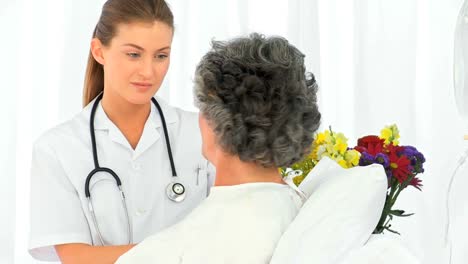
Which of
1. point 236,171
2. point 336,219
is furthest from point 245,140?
point 336,219

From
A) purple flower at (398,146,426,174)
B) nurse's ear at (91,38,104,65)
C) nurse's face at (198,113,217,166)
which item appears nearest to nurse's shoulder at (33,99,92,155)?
nurse's ear at (91,38,104,65)

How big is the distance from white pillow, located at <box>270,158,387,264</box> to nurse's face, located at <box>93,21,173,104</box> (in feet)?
1.56

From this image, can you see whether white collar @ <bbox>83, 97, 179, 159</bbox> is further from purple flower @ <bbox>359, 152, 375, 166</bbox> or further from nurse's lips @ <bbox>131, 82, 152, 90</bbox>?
purple flower @ <bbox>359, 152, 375, 166</bbox>

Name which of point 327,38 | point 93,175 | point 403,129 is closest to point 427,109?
point 403,129

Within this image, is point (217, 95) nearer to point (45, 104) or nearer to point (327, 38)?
point (45, 104)

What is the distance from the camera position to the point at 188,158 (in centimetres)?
183

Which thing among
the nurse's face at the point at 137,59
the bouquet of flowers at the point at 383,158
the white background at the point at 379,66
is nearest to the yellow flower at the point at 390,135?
the bouquet of flowers at the point at 383,158

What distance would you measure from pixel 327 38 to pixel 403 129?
437 mm

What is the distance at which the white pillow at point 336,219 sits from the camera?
131cm

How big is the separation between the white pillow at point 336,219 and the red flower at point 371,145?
0.55ft

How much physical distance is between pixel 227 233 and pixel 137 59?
0.50 m

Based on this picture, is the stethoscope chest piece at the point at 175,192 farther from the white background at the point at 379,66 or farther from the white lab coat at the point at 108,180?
the white background at the point at 379,66

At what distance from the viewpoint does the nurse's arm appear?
1542 millimetres

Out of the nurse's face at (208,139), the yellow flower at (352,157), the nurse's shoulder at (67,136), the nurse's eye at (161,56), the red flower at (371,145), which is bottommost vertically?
the yellow flower at (352,157)
